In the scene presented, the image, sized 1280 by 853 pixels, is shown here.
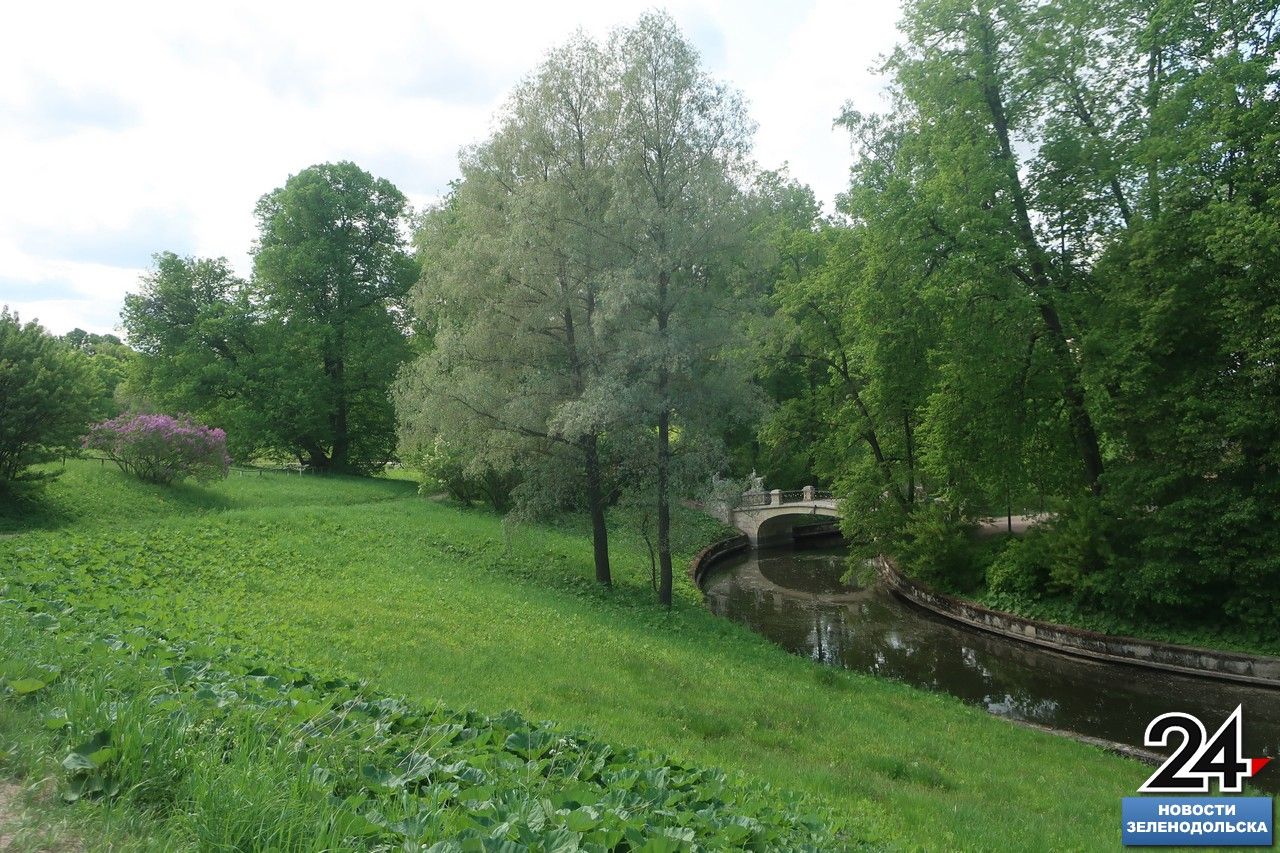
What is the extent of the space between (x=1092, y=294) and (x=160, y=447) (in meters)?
24.4

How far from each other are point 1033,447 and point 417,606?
653 inches

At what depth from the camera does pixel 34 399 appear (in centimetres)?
1584

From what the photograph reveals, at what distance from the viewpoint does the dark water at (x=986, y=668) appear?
13688mm

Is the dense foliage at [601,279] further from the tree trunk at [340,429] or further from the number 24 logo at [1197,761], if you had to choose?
the tree trunk at [340,429]

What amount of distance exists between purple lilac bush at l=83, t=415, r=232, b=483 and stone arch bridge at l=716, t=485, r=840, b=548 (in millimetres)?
19615

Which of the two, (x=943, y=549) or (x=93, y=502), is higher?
(x=93, y=502)

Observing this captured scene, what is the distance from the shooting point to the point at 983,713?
12984mm

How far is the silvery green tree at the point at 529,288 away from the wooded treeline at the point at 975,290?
0.07 meters

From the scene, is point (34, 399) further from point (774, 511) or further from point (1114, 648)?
point (774, 511)

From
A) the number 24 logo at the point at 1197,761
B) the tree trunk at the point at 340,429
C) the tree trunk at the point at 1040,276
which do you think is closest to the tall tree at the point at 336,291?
the tree trunk at the point at 340,429

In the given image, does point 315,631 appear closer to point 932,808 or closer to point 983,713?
point 932,808

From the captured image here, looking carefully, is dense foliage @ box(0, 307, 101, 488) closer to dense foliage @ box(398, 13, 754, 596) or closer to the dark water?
dense foliage @ box(398, 13, 754, 596)

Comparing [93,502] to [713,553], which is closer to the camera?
[93,502]

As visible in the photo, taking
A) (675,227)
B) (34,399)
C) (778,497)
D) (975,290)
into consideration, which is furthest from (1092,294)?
(34,399)
